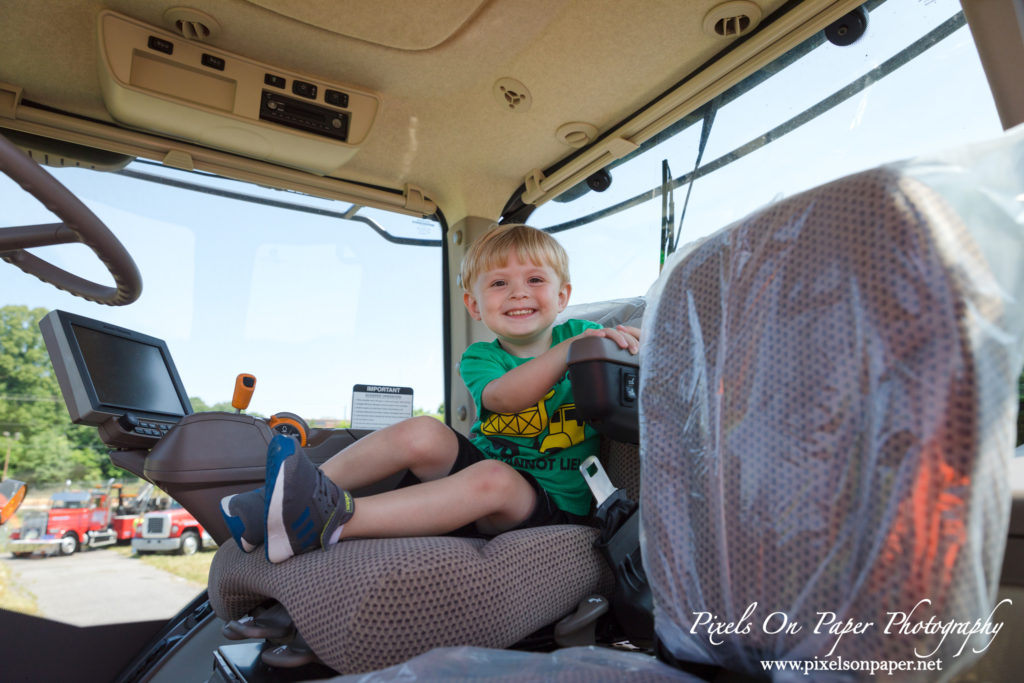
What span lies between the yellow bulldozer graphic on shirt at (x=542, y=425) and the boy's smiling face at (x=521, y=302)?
21 centimetres

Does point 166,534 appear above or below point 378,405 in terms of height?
below

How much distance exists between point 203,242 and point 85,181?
0.35m

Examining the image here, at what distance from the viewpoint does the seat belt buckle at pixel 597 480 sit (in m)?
1.02

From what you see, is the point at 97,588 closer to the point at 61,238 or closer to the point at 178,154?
the point at 61,238

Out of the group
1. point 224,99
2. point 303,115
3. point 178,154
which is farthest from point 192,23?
point 178,154

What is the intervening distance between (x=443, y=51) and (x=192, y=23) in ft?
2.03

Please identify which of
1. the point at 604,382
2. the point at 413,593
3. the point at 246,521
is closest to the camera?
the point at 413,593

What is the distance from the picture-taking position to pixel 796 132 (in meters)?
1.39

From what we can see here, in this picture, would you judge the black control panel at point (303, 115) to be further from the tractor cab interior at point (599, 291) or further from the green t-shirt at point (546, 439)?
the green t-shirt at point (546, 439)

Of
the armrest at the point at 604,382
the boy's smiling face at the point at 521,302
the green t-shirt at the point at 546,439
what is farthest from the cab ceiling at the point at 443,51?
the armrest at the point at 604,382

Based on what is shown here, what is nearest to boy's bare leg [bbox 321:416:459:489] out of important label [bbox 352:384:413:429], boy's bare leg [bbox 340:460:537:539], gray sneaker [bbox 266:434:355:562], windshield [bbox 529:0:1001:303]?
boy's bare leg [bbox 340:460:537:539]

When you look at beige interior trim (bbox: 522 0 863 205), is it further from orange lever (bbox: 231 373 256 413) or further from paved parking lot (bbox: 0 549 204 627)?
paved parking lot (bbox: 0 549 204 627)

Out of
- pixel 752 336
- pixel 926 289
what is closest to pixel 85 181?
pixel 752 336

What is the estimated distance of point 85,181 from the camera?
6.01ft
